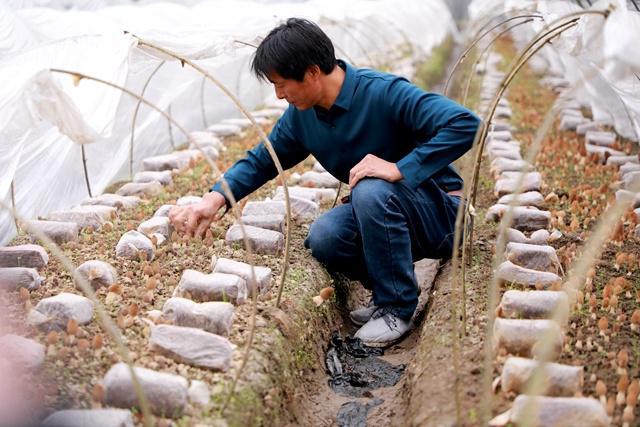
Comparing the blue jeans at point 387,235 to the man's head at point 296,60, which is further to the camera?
the blue jeans at point 387,235

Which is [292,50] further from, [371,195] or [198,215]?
[198,215]

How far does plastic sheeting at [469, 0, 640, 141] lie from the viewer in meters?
2.05

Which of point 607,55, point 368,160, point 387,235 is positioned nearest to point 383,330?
point 387,235

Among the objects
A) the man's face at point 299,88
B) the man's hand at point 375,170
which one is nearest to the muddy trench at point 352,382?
the man's hand at point 375,170

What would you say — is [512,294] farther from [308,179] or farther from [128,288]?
[308,179]

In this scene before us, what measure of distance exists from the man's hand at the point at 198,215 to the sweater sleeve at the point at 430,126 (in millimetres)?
792

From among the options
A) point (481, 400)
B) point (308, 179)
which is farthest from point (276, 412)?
point (308, 179)

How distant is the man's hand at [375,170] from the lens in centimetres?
305

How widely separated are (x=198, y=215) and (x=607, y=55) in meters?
1.80

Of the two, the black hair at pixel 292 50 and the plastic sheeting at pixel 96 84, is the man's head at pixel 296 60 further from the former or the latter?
the plastic sheeting at pixel 96 84

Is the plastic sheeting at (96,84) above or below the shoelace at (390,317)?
above

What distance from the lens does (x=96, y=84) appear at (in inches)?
130

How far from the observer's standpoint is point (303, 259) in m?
3.49

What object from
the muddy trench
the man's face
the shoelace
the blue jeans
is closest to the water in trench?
the muddy trench
